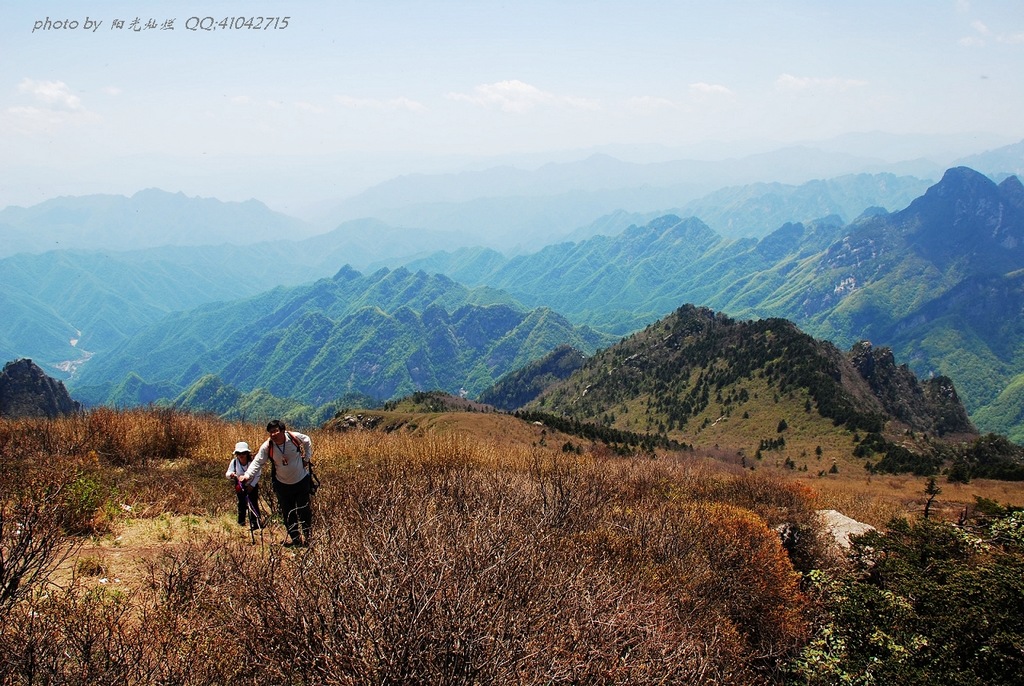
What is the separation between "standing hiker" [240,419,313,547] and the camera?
8.71 m

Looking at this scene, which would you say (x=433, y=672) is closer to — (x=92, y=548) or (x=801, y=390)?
(x=92, y=548)

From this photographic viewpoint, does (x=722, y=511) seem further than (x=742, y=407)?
No

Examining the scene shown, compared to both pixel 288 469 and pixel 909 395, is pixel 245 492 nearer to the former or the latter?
pixel 288 469

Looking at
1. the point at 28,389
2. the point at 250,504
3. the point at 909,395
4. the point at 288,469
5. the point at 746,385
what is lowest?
the point at 909,395

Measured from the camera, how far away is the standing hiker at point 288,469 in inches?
343

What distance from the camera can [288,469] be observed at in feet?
28.7

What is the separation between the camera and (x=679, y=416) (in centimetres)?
10631

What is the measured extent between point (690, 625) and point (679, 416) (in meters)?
104

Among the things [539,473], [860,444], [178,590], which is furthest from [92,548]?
[860,444]

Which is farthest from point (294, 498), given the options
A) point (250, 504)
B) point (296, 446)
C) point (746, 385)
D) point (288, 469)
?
point (746, 385)

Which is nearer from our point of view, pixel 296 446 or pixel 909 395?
pixel 296 446

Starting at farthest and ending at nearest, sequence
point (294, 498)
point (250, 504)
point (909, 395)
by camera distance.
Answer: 1. point (909, 395)
2. point (294, 498)
3. point (250, 504)

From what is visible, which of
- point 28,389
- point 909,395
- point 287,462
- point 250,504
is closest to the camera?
point 287,462

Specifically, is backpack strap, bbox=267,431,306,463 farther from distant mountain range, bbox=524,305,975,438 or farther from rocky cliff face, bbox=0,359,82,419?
rocky cliff face, bbox=0,359,82,419
